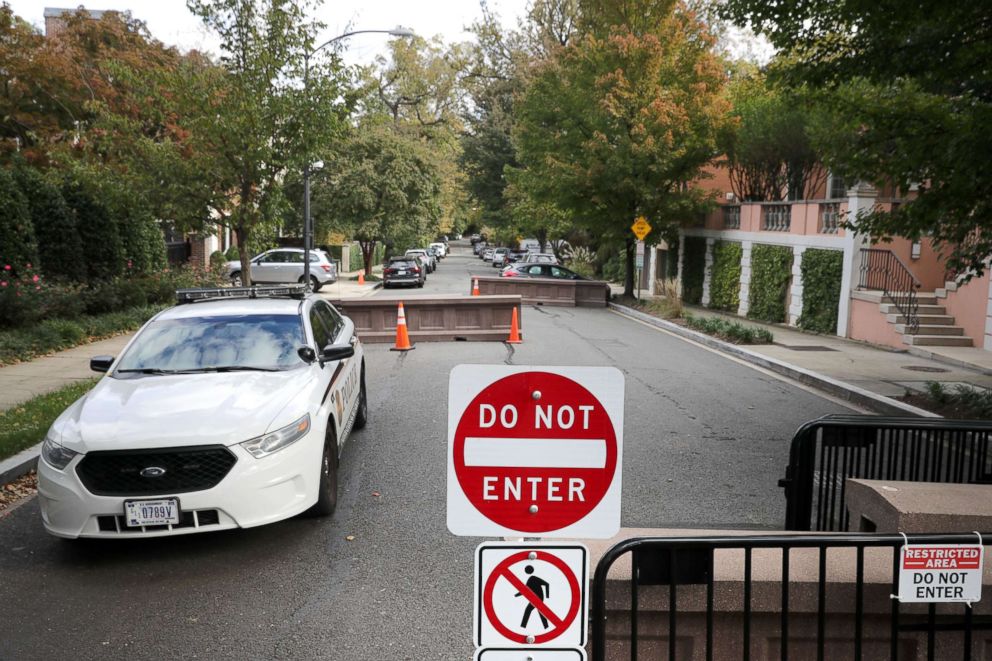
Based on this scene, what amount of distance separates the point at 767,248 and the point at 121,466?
22.1 meters

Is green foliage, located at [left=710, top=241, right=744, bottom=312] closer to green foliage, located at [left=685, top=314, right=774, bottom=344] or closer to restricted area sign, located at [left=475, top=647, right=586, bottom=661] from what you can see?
green foliage, located at [left=685, top=314, right=774, bottom=344]

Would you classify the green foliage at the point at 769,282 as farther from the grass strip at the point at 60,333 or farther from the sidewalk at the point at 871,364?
the grass strip at the point at 60,333

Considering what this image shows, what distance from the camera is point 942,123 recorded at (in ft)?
28.7

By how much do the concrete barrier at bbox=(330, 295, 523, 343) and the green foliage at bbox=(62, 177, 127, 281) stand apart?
7674 mm

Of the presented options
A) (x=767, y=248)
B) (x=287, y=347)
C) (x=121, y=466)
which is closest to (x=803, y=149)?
(x=767, y=248)

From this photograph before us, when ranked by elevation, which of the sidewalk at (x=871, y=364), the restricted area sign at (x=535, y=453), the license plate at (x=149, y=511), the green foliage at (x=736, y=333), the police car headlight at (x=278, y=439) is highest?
the restricted area sign at (x=535, y=453)

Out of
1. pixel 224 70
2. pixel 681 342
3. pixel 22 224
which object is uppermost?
pixel 224 70

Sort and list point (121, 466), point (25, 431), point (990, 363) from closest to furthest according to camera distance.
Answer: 1. point (121, 466)
2. point (25, 431)
3. point (990, 363)

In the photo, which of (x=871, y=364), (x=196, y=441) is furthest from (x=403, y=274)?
(x=196, y=441)

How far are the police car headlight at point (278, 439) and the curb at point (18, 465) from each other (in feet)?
10.2

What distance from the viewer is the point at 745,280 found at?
2672cm

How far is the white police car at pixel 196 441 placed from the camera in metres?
5.36

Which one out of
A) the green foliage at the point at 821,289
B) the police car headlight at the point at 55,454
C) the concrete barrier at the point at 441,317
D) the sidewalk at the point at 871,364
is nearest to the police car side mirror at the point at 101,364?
the police car headlight at the point at 55,454

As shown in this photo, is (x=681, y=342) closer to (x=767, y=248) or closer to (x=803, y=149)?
(x=767, y=248)
